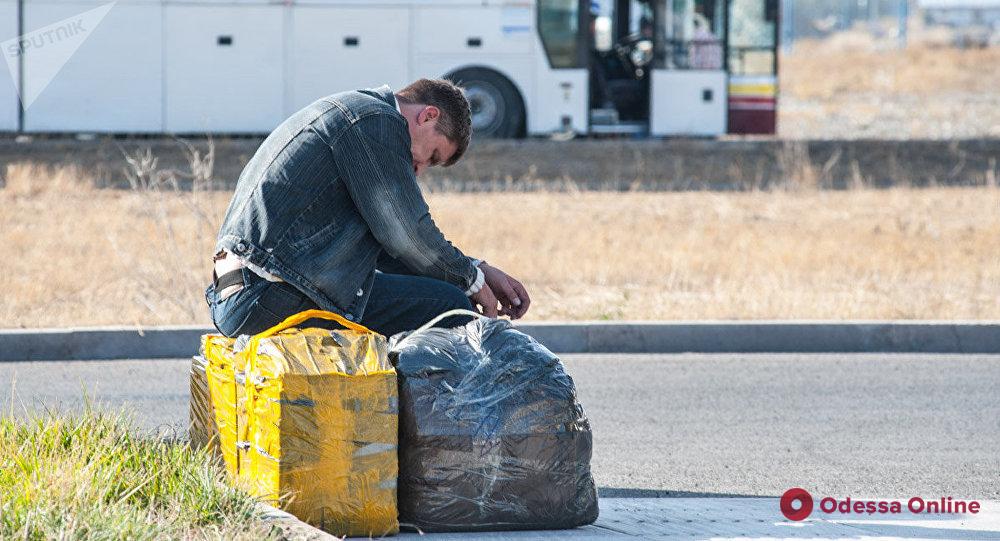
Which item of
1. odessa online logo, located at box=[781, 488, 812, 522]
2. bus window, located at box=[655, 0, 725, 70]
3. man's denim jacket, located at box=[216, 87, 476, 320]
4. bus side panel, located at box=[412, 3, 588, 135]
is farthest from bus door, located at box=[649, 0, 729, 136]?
man's denim jacket, located at box=[216, 87, 476, 320]

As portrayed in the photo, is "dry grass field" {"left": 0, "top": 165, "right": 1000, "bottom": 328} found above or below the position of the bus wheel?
below

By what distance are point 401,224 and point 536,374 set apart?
62cm

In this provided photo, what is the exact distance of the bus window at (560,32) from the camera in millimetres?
20141

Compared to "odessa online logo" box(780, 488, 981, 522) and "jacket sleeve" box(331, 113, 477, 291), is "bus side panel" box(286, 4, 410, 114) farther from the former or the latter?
"jacket sleeve" box(331, 113, 477, 291)

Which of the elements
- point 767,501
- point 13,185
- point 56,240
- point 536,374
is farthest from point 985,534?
point 13,185

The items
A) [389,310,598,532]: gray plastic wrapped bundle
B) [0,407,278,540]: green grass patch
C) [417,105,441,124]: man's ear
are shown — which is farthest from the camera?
[417,105,441,124]: man's ear

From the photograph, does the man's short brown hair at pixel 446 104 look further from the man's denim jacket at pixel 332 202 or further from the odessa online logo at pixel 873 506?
the odessa online logo at pixel 873 506

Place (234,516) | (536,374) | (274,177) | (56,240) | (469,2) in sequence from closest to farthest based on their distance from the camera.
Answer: (234,516) → (536,374) → (274,177) → (56,240) → (469,2)

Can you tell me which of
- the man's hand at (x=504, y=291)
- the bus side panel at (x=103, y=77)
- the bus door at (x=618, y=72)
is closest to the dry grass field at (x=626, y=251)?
the bus side panel at (x=103, y=77)

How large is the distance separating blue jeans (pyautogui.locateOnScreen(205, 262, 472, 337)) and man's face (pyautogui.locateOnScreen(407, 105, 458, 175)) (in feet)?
1.33

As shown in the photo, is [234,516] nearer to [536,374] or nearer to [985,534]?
[536,374]

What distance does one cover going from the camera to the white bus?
19781mm

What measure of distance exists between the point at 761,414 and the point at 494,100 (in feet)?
45.6

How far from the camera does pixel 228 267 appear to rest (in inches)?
168
